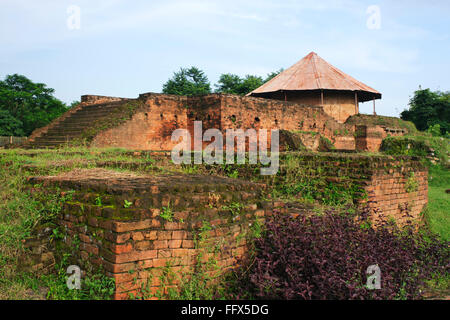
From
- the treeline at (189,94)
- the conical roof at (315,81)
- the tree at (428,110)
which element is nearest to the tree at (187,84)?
the treeline at (189,94)

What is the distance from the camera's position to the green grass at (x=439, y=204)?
663 cm

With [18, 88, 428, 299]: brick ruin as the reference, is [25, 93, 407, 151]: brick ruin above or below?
above

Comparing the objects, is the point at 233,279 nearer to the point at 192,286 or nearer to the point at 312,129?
the point at 192,286

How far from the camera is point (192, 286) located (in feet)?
9.85

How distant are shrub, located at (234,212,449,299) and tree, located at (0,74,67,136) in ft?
85.8

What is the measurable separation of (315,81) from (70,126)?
36.6 feet

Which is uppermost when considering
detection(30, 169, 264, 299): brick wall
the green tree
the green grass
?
the green tree

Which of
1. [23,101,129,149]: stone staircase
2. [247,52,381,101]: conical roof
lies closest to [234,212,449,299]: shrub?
[23,101,129,149]: stone staircase

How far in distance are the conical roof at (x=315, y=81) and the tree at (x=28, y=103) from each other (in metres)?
18.3

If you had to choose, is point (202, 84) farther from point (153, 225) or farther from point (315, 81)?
point (153, 225)

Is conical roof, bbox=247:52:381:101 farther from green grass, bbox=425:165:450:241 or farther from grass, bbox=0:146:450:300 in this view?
grass, bbox=0:146:450:300

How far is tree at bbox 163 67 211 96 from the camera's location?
2475 cm

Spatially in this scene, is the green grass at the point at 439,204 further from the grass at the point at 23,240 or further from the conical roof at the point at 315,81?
the conical roof at the point at 315,81

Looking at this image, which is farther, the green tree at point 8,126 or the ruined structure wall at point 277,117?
the green tree at point 8,126
